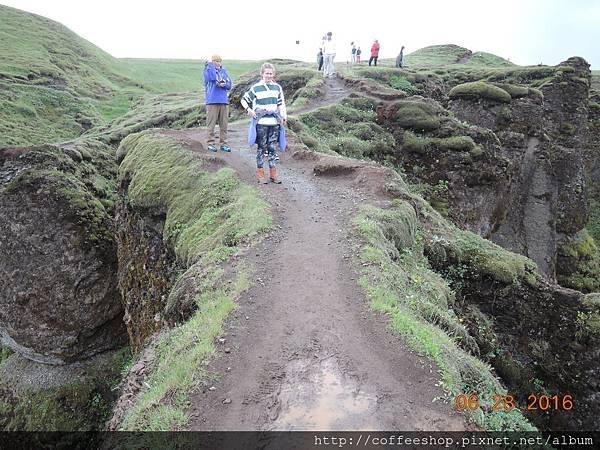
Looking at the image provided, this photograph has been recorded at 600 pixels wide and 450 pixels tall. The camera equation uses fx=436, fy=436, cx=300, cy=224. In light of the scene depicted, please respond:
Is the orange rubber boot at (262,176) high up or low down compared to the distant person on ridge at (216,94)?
down

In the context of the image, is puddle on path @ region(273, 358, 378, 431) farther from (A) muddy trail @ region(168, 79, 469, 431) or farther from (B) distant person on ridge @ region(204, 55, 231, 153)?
(B) distant person on ridge @ region(204, 55, 231, 153)

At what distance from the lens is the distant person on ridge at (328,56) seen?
3466 centimetres

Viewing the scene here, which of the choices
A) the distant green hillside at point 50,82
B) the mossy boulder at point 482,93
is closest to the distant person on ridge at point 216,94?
the mossy boulder at point 482,93

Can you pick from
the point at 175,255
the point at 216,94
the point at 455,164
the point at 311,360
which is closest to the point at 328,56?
the point at 455,164

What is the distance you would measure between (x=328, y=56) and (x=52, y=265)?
26492 millimetres

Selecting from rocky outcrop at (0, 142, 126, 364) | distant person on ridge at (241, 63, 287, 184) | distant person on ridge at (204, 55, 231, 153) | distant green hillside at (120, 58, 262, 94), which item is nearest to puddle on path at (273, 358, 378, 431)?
distant person on ridge at (241, 63, 287, 184)

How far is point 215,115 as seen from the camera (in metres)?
17.7

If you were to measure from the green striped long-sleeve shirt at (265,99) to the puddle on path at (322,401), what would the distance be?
862 centimetres

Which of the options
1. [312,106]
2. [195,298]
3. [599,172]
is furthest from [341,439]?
[599,172]

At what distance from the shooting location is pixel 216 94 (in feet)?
56.3

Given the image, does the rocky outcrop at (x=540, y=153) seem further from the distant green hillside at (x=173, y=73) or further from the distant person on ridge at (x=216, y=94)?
the distant green hillside at (x=173, y=73)

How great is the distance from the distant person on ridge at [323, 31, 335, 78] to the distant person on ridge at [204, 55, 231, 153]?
19398 millimetres

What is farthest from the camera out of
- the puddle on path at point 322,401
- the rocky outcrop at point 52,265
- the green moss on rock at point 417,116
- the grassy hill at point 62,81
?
the grassy hill at point 62,81

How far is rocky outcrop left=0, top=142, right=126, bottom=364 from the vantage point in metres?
20.5
